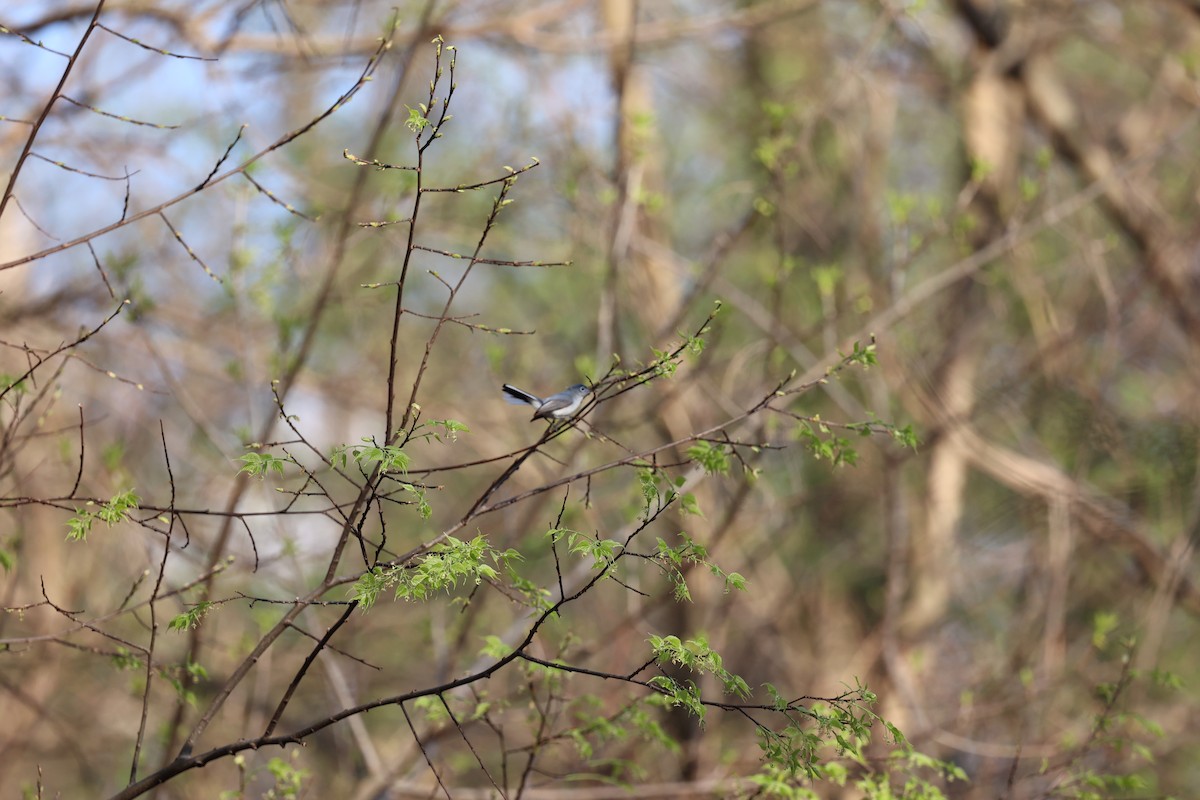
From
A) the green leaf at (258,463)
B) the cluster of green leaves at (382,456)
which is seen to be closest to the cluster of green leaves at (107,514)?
the green leaf at (258,463)

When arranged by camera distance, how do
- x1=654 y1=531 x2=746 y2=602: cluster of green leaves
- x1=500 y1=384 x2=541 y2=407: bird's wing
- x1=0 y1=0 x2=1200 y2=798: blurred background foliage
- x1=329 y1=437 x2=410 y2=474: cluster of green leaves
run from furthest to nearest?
x1=0 y1=0 x2=1200 y2=798: blurred background foliage → x1=500 y1=384 x2=541 y2=407: bird's wing → x1=654 y1=531 x2=746 y2=602: cluster of green leaves → x1=329 y1=437 x2=410 y2=474: cluster of green leaves

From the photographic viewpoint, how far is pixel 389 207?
4434 mm

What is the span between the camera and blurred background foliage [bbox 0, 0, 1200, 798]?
15.0 feet

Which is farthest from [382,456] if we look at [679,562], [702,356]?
[702,356]

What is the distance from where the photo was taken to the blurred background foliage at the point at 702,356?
15.0ft

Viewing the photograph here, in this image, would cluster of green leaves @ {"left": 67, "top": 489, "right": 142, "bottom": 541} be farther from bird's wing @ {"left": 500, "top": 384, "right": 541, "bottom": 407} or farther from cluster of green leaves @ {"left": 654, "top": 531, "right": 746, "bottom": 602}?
cluster of green leaves @ {"left": 654, "top": 531, "right": 746, "bottom": 602}

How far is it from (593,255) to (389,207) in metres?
1.43

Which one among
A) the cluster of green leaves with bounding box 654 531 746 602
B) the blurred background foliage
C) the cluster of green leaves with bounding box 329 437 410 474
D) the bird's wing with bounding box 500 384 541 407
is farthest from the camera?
the blurred background foliage

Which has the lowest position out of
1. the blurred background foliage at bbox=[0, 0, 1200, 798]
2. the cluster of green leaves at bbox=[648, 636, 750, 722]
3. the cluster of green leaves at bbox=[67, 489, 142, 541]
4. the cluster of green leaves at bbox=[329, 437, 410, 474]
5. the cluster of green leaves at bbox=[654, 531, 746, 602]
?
the cluster of green leaves at bbox=[648, 636, 750, 722]

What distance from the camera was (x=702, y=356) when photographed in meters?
4.60

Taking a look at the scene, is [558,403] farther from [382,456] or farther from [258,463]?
[258,463]

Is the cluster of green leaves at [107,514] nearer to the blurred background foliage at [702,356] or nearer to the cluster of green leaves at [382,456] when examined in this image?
the cluster of green leaves at [382,456]

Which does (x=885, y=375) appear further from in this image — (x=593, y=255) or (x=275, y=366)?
(x=275, y=366)

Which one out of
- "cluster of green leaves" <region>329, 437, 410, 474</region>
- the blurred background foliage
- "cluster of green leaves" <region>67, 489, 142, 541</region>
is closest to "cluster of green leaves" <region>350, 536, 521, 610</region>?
"cluster of green leaves" <region>329, 437, 410, 474</region>
